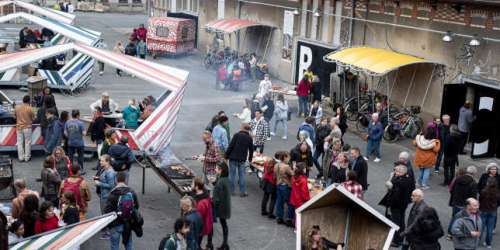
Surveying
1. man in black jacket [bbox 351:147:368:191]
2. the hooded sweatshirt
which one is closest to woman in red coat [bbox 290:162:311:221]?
man in black jacket [bbox 351:147:368:191]

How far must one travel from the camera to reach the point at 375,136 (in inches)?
685

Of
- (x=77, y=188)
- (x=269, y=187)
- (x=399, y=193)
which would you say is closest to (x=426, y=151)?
(x=399, y=193)

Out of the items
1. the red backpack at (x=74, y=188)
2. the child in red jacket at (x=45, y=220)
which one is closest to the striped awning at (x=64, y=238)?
the child in red jacket at (x=45, y=220)

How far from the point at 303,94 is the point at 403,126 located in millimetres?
3383

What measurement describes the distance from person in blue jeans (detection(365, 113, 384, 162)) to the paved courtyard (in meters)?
0.30

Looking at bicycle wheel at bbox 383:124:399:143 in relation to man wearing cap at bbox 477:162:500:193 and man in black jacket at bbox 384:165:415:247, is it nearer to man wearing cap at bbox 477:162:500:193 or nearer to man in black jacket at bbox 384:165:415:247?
man wearing cap at bbox 477:162:500:193

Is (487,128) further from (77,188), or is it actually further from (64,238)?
(64,238)

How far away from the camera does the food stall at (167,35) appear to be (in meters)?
34.0

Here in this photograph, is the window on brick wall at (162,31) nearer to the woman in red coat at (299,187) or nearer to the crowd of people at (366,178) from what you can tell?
the crowd of people at (366,178)

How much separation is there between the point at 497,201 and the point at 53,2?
55799 millimetres

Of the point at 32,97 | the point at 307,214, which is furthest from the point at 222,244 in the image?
the point at 32,97

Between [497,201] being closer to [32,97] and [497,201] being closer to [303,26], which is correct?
[32,97]

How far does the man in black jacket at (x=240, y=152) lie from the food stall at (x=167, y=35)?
20.4 meters

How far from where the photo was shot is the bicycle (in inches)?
A: 781
